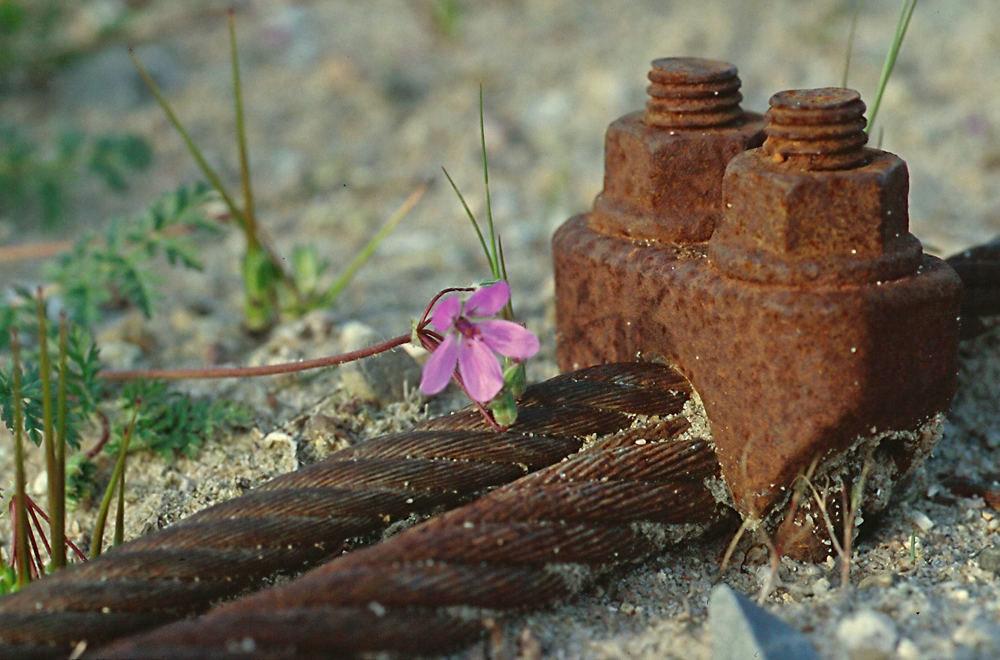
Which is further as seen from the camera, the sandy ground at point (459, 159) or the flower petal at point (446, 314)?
the sandy ground at point (459, 159)

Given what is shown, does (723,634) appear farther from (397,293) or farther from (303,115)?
(303,115)

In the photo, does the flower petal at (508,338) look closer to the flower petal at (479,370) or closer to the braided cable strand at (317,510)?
the flower petal at (479,370)

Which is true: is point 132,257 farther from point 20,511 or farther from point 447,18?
point 447,18

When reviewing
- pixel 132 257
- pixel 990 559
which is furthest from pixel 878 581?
pixel 132 257

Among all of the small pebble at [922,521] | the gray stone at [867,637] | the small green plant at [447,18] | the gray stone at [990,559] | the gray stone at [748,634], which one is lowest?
the gray stone at [990,559]

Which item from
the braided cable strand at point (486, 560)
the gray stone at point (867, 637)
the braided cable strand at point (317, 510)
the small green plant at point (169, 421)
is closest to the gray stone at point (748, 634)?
the gray stone at point (867, 637)

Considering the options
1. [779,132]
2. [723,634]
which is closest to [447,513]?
[723,634]

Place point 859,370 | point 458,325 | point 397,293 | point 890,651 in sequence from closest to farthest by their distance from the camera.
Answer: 1. point 890,651
2. point 859,370
3. point 458,325
4. point 397,293

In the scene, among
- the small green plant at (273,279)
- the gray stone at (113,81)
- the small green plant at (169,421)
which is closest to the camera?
the small green plant at (169,421)
